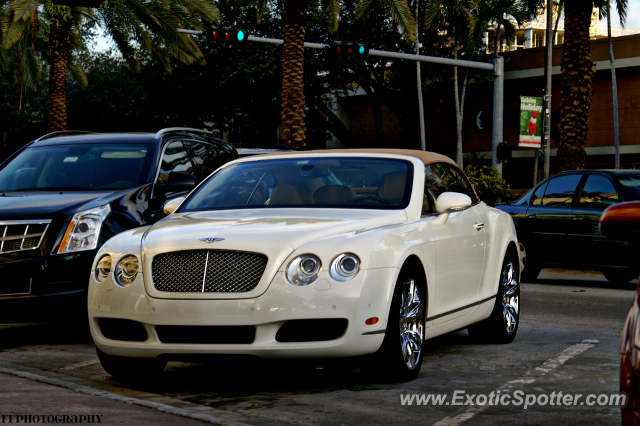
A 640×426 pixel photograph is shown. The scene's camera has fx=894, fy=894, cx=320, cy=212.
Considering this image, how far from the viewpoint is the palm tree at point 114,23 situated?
23.2 meters

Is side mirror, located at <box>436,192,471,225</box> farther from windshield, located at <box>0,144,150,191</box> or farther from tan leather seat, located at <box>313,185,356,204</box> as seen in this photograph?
windshield, located at <box>0,144,150,191</box>

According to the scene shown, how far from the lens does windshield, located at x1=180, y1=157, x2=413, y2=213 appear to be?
6.52 m

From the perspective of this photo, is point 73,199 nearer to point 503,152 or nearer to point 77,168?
point 77,168

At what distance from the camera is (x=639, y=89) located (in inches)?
1513

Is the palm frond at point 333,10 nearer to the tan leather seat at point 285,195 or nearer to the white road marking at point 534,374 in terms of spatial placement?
the white road marking at point 534,374

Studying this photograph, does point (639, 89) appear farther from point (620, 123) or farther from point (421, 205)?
point (421, 205)

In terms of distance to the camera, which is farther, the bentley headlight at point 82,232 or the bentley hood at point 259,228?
the bentley headlight at point 82,232

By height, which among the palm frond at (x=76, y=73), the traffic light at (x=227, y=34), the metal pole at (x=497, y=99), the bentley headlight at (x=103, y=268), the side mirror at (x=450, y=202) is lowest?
the bentley headlight at (x=103, y=268)

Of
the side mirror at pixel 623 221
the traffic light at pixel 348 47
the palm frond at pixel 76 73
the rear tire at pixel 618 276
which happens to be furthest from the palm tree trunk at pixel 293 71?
the side mirror at pixel 623 221

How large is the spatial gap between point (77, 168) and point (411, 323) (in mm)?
4501

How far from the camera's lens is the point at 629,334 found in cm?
278

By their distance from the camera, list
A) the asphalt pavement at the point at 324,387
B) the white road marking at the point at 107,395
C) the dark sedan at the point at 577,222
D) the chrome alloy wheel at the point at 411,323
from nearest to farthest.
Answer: the white road marking at the point at 107,395 → the asphalt pavement at the point at 324,387 → the chrome alloy wheel at the point at 411,323 → the dark sedan at the point at 577,222

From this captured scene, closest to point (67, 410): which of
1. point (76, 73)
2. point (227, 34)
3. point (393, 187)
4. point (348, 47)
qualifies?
point (393, 187)

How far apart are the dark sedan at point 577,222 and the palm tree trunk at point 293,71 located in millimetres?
10996
